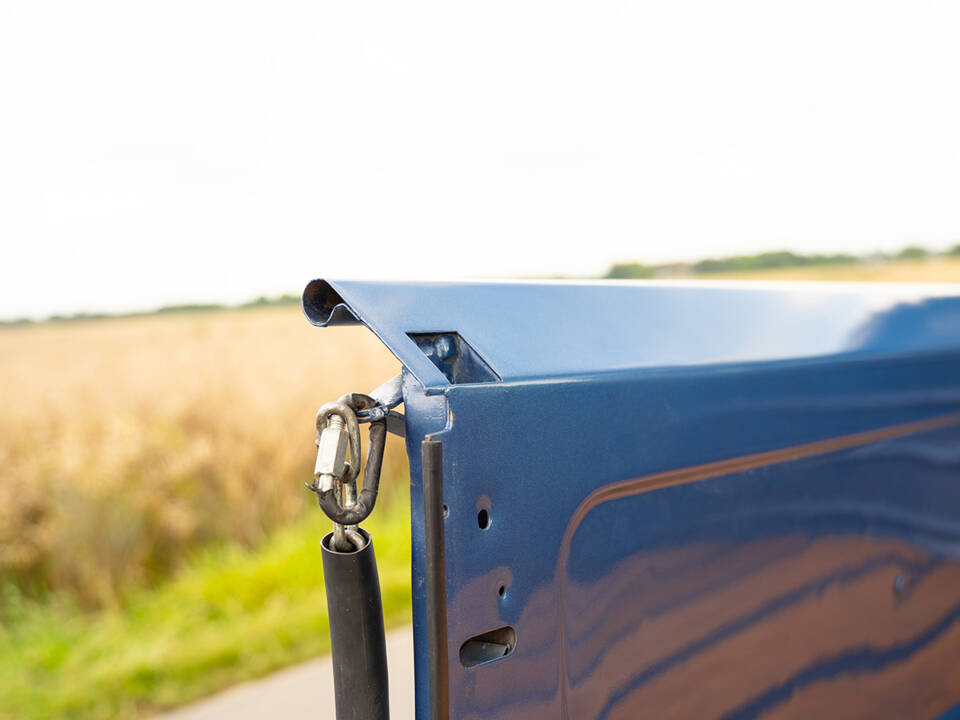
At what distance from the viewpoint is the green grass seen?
12.2ft

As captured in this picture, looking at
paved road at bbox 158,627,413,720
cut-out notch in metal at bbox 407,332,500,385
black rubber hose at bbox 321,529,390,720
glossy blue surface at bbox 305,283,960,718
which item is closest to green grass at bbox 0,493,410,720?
paved road at bbox 158,627,413,720

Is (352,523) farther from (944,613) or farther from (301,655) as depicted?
(301,655)

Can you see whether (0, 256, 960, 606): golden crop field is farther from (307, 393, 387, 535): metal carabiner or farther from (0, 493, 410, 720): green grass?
(307, 393, 387, 535): metal carabiner

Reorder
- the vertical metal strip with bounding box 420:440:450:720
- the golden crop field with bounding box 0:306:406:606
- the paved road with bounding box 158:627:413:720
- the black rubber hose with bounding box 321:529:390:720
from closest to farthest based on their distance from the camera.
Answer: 1. the vertical metal strip with bounding box 420:440:450:720
2. the black rubber hose with bounding box 321:529:390:720
3. the paved road with bounding box 158:627:413:720
4. the golden crop field with bounding box 0:306:406:606

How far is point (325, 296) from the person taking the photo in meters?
1.35

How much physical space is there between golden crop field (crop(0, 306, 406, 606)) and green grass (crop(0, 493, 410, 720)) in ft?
0.72

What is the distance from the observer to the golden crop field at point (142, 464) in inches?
191

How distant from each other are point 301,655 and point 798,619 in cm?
302

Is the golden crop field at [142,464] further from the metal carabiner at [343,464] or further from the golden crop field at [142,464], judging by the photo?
the metal carabiner at [343,464]

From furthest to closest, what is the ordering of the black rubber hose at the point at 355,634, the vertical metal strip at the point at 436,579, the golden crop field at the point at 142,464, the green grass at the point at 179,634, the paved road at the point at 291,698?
the golden crop field at the point at 142,464 < the green grass at the point at 179,634 < the paved road at the point at 291,698 < the black rubber hose at the point at 355,634 < the vertical metal strip at the point at 436,579

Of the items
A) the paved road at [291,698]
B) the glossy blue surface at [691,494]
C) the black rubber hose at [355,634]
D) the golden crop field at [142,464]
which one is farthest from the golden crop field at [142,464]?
the black rubber hose at [355,634]

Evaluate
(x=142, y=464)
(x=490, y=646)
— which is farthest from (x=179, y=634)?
(x=490, y=646)

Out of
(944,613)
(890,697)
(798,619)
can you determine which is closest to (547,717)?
(798,619)

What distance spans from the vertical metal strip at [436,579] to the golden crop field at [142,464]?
13.8 feet
